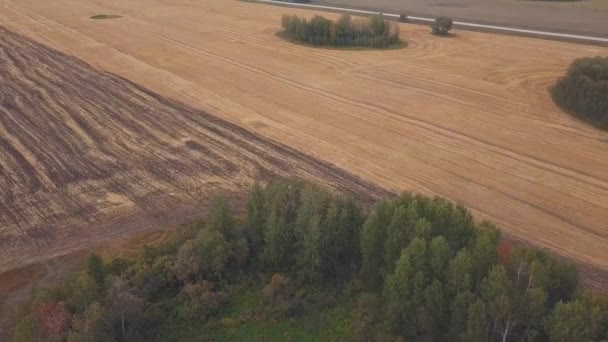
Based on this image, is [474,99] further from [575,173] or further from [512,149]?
[575,173]

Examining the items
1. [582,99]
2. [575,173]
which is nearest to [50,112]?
[575,173]

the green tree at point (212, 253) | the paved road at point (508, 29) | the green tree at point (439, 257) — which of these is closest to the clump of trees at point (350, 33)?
the paved road at point (508, 29)

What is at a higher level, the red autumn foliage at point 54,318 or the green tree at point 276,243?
the green tree at point 276,243

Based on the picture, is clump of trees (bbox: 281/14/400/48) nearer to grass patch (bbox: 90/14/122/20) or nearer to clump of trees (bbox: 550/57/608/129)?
clump of trees (bbox: 550/57/608/129)

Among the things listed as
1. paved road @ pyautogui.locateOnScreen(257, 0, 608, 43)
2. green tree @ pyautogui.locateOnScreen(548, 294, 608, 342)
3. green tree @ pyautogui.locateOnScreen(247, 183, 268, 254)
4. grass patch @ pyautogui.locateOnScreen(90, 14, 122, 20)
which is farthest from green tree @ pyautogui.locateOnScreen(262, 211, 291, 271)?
grass patch @ pyautogui.locateOnScreen(90, 14, 122, 20)

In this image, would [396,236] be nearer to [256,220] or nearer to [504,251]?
[504,251]

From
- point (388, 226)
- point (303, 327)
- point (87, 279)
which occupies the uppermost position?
point (388, 226)

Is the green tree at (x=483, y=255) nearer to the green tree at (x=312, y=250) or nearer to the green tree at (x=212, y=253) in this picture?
the green tree at (x=312, y=250)
